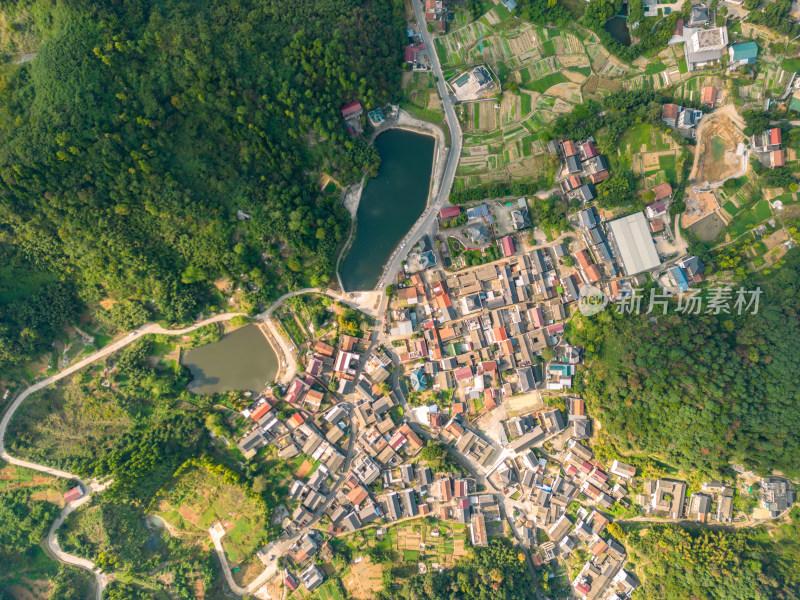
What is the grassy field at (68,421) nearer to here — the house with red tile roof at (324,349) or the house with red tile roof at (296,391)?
the house with red tile roof at (296,391)

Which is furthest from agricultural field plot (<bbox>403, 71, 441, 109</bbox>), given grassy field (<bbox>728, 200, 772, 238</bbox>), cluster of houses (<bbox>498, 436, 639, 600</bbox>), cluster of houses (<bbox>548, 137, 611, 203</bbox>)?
cluster of houses (<bbox>498, 436, 639, 600</bbox>)

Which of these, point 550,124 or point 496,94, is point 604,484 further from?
point 496,94

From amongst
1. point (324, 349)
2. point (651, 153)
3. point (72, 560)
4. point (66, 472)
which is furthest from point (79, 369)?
point (651, 153)

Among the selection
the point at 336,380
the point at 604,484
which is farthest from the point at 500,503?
the point at 336,380

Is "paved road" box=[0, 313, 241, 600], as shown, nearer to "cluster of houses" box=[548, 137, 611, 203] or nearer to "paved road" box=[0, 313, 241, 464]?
"paved road" box=[0, 313, 241, 464]

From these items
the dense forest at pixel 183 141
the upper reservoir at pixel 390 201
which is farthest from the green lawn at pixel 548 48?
the dense forest at pixel 183 141

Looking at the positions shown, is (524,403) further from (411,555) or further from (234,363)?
(234,363)
